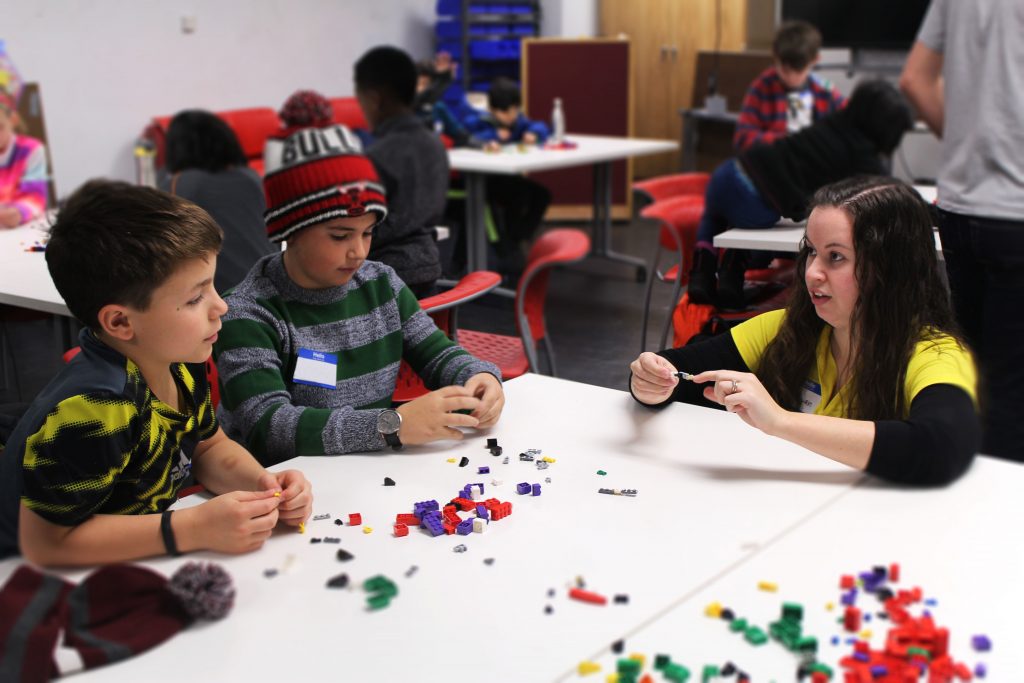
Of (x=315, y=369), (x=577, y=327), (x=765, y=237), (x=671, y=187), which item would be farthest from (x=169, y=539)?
(x=577, y=327)

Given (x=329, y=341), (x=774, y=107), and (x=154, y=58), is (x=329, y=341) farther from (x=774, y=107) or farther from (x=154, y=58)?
(x=154, y=58)

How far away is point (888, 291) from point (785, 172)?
1585 mm

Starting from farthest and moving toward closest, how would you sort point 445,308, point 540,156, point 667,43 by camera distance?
point 667,43 → point 540,156 → point 445,308

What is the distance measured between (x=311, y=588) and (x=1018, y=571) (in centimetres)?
87

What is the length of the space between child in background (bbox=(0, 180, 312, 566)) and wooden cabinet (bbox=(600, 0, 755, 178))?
8050mm

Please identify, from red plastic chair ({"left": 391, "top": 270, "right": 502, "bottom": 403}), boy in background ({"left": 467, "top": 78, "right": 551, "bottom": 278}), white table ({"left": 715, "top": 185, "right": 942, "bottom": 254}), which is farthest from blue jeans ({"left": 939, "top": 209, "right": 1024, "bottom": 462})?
boy in background ({"left": 467, "top": 78, "right": 551, "bottom": 278})

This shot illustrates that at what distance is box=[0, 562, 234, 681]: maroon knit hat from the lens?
102cm

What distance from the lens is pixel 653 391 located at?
1.79 meters

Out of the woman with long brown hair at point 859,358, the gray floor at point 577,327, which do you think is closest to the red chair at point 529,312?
the gray floor at point 577,327

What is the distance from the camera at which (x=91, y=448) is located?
1.26 metres

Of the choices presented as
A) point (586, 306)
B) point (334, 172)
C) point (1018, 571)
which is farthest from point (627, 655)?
point (586, 306)

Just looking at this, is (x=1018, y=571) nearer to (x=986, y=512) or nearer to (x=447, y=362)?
(x=986, y=512)

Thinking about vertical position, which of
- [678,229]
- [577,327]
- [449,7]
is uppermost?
[449,7]

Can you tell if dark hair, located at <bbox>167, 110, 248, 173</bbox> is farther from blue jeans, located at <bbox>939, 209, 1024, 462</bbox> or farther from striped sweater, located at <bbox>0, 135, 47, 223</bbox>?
blue jeans, located at <bbox>939, 209, 1024, 462</bbox>
